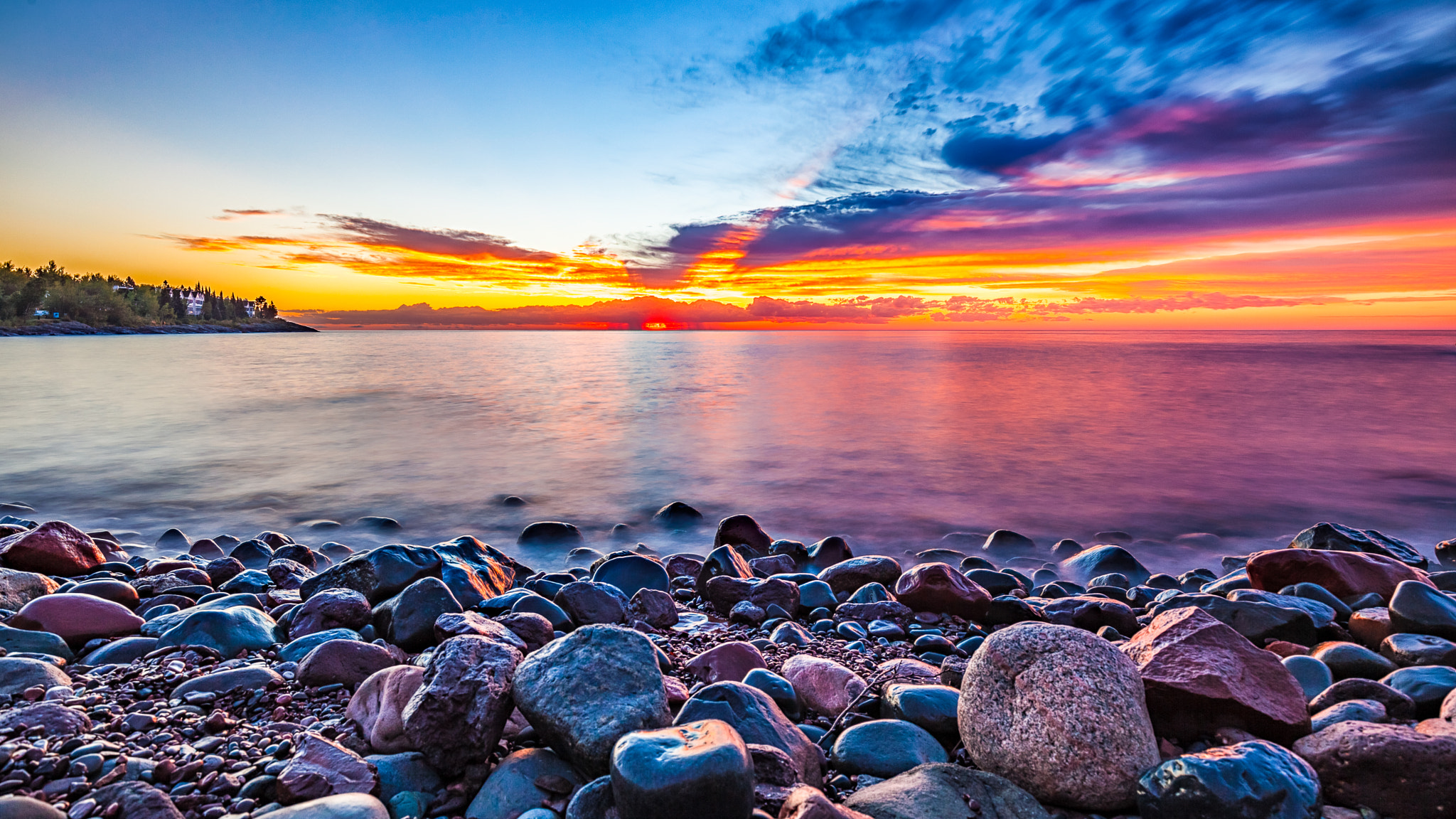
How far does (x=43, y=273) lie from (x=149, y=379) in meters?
113

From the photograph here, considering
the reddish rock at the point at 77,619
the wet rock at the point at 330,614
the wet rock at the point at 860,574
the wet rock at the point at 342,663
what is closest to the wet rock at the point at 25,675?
the reddish rock at the point at 77,619

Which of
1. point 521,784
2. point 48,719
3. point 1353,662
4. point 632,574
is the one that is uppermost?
point 48,719

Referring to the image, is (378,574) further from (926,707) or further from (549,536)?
(926,707)

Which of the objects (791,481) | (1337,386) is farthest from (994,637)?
(1337,386)

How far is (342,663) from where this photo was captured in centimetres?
321

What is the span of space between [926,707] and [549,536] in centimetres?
598

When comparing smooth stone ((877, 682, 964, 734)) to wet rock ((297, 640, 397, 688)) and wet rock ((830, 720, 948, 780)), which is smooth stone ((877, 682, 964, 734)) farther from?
wet rock ((297, 640, 397, 688))

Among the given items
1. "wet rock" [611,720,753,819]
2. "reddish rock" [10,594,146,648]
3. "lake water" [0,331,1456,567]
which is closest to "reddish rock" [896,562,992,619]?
"lake water" [0,331,1456,567]

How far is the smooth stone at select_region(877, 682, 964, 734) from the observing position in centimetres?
291

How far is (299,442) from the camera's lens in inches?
584

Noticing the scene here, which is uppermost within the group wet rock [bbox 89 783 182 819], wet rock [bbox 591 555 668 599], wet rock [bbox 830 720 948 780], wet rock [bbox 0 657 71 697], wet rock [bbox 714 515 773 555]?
wet rock [bbox 0 657 71 697]

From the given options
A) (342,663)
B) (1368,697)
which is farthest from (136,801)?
(1368,697)

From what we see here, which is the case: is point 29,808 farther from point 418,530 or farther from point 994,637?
point 418,530

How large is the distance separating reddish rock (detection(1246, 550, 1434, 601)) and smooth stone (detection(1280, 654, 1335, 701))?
6.58 ft
